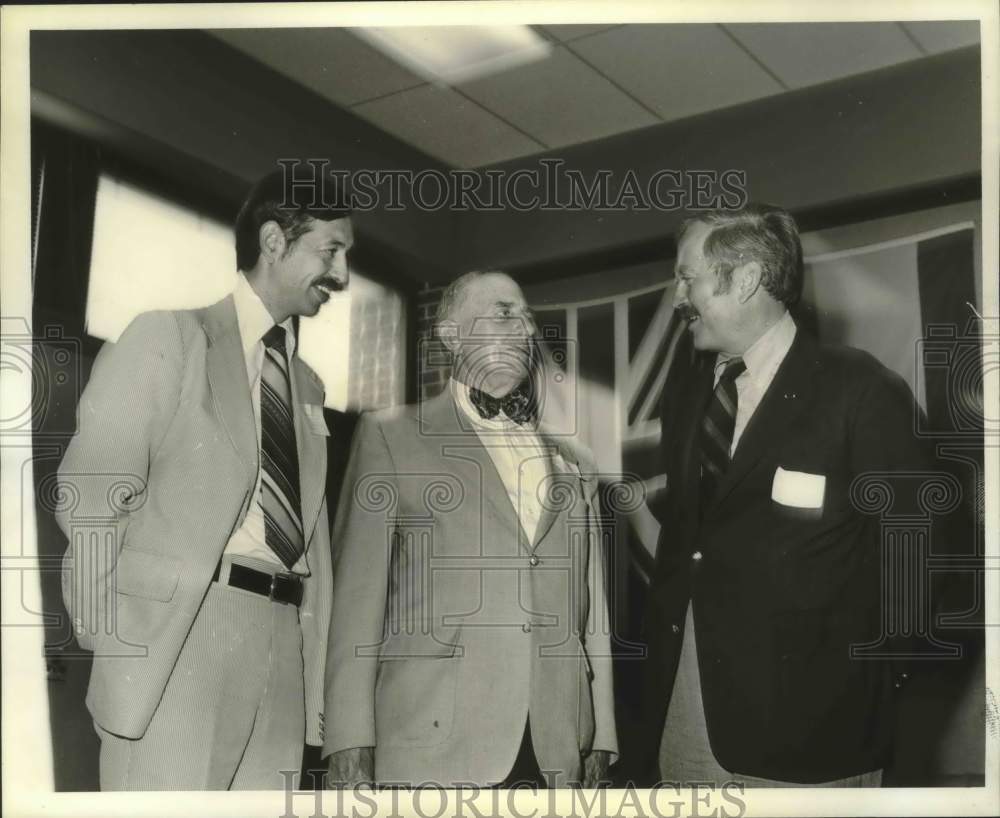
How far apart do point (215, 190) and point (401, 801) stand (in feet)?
5.23

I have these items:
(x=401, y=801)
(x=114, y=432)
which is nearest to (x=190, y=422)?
(x=114, y=432)

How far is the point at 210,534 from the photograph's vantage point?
314 centimetres

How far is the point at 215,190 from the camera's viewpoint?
334cm

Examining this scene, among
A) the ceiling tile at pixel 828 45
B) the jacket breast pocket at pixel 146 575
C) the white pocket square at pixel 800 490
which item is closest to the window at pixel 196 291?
the jacket breast pocket at pixel 146 575

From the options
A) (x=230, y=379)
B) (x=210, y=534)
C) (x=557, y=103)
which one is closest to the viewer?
(x=210, y=534)

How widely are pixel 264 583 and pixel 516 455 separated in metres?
0.70

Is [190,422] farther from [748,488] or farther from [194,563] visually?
[748,488]

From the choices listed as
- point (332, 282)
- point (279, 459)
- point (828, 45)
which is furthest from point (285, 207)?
point (828, 45)

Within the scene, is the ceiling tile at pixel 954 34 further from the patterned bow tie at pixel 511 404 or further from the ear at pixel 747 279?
the patterned bow tie at pixel 511 404

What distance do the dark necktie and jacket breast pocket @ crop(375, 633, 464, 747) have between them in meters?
0.76

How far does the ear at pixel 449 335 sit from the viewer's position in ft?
11.0

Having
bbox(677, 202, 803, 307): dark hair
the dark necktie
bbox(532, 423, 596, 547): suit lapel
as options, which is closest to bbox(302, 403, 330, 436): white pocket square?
bbox(532, 423, 596, 547): suit lapel

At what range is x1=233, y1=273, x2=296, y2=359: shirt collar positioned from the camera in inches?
130

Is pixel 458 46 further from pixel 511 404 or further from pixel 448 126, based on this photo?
pixel 511 404
